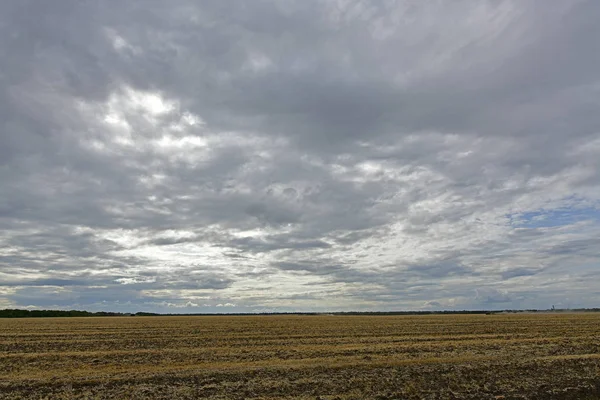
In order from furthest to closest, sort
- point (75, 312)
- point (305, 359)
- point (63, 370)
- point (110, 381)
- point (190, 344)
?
point (75, 312), point (190, 344), point (305, 359), point (63, 370), point (110, 381)

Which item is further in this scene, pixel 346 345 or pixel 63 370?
pixel 346 345

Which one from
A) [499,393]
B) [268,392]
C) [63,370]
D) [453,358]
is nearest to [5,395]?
[63,370]

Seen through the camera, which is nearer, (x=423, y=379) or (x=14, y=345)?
(x=423, y=379)

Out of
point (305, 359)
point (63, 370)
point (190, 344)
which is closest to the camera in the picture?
point (63, 370)

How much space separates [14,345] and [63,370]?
16489mm

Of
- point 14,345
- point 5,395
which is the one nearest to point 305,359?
point 5,395

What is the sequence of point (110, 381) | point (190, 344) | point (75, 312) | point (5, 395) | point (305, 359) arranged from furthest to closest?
point (75, 312) → point (190, 344) → point (305, 359) → point (110, 381) → point (5, 395)

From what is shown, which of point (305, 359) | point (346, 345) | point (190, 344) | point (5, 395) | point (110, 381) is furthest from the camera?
point (190, 344)

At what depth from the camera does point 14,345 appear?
33531 millimetres

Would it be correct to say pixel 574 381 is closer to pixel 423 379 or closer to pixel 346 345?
pixel 423 379

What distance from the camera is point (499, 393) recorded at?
1617 centimetres

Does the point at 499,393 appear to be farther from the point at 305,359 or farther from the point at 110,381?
the point at 110,381

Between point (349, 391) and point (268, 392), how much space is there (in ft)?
9.32

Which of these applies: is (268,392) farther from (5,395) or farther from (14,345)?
(14,345)
